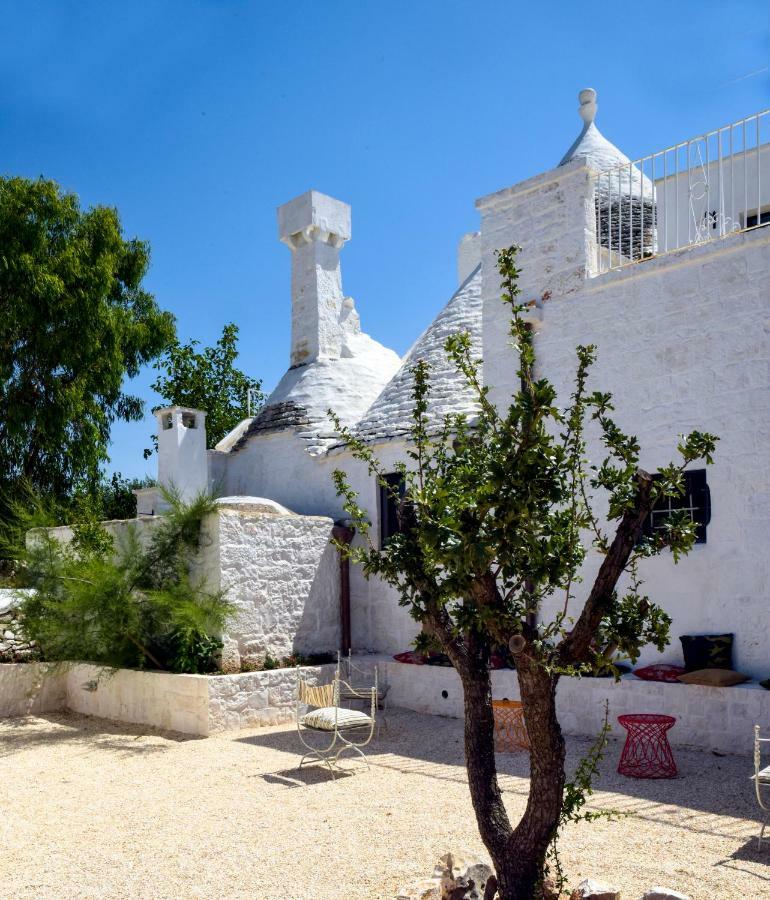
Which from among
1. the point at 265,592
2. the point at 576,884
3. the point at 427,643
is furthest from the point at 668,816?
the point at 265,592

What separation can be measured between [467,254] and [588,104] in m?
5.68

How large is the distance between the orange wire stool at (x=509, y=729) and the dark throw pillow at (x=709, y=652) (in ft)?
6.42

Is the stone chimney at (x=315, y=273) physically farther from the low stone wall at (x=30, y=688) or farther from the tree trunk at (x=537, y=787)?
the tree trunk at (x=537, y=787)

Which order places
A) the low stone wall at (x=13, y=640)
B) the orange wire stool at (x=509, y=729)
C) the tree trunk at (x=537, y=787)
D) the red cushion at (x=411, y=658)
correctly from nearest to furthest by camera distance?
the tree trunk at (x=537, y=787), the orange wire stool at (x=509, y=729), the red cushion at (x=411, y=658), the low stone wall at (x=13, y=640)

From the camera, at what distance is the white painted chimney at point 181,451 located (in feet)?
49.8

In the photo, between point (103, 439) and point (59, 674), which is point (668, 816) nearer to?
point (59, 674)

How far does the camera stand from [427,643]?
15.4 feet

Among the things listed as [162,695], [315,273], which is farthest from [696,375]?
[315,273]

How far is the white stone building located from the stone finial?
22 mm

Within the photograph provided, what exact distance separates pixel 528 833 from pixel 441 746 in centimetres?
537

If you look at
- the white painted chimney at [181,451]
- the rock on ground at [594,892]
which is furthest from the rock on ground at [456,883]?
the white painted chimney at [181,451]

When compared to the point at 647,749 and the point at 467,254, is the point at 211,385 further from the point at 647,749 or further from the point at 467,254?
the point at 647,749

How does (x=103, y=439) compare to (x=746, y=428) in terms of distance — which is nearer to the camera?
(x=746, y=428)

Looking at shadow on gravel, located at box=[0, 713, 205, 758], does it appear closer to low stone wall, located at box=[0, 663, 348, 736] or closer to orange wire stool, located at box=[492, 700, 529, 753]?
low stone wall, located at box=[0, 663, 348, 736]
